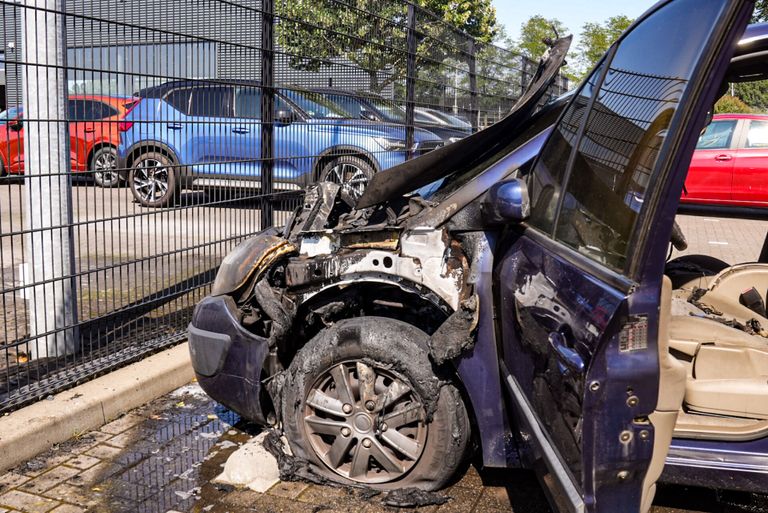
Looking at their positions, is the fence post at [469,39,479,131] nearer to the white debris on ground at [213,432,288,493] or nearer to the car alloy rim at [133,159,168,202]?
the car alloy rim at [133,159,168,202]

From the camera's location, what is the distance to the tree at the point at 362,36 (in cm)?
674

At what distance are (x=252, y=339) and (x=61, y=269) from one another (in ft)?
5.23

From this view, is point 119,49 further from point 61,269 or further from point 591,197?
point 591,197

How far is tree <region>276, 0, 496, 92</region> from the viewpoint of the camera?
6.74 m

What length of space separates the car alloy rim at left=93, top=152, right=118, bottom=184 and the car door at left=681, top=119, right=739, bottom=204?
810 centimetres

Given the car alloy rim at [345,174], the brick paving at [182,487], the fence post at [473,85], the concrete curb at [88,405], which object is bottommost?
the brick paving at [182,487]

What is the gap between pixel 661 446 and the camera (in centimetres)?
244

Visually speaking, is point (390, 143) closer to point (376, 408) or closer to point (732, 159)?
point (376, 408)

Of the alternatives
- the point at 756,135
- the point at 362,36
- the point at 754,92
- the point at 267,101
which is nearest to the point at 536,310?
the point at 754,92

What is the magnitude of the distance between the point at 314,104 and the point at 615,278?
15.6 ft

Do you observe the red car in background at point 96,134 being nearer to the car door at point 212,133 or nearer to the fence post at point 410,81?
the car door at point 212,133

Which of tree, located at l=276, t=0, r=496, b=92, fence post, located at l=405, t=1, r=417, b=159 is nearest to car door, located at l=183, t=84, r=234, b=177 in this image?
tree, located at l=276, t=0, r=496, b=92

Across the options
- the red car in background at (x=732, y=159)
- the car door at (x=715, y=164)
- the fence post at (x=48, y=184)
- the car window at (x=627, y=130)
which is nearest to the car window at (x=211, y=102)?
the fence post at (x=48, y=184)

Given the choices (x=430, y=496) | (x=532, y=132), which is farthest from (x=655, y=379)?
(x=532, y=132)
